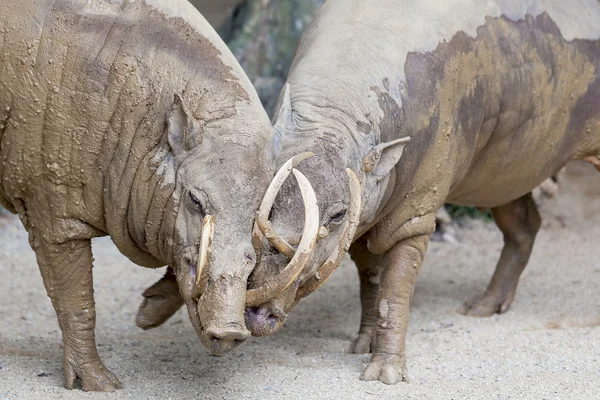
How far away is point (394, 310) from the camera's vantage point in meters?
4.89

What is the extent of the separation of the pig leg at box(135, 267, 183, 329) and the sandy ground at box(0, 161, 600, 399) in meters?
0.22

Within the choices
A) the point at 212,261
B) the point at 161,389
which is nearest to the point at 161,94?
the point at 212,261

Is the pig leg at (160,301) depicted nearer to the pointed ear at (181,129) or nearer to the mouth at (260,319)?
the pointed ear at (181,129)

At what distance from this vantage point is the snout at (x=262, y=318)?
3.88 metres

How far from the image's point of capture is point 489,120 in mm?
5211

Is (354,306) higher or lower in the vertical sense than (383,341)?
lower

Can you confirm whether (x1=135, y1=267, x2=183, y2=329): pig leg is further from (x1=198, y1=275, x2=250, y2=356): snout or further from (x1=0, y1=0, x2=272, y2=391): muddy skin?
(x1=198, y1=275, x2=250, y2=356): snout

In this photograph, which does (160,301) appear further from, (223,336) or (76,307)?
(223,336)

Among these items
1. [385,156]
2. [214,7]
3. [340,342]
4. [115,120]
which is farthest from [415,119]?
[214,7]

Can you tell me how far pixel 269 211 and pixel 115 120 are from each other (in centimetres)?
86

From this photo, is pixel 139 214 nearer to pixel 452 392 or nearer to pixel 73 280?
pixel 73 280

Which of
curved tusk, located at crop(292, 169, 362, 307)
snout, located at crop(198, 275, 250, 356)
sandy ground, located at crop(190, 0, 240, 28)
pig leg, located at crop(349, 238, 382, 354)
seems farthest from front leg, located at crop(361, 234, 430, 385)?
sandy ground, located at crop(190, 0, 240, 28)

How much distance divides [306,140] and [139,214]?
0.75 metres

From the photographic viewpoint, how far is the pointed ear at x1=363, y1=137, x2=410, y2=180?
442 cm
